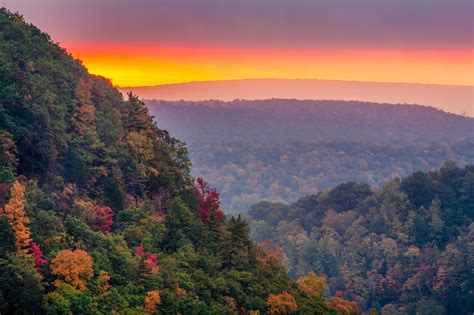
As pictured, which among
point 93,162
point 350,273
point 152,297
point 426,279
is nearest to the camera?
point 152,297

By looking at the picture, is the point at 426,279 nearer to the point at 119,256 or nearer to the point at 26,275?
the point at 119,256

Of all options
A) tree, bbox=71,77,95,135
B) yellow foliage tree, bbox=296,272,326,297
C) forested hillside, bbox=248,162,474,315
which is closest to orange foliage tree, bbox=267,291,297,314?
yellow foliage tree, bbox=296,272,326,297

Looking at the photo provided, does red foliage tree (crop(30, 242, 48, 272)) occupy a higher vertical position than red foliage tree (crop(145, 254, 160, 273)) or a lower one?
higher

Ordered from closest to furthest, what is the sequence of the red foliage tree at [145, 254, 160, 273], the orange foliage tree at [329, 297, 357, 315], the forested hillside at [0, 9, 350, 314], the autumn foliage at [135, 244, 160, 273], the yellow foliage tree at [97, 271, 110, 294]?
the forested hillside at [0, 9, 350, 314]
the yellow foliage tree at [97, 271, 110, 294]
the red foliage tree at [145, 254, 160, 273]
the autumn foliage at [135, 244, 160, 273]
the orange foliage tree at [329, 297, 357, 315]

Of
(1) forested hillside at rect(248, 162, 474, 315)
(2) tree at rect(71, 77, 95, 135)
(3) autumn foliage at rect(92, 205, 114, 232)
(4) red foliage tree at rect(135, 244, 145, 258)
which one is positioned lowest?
(1) forested hillside at rect(248, 162, 474, 315)

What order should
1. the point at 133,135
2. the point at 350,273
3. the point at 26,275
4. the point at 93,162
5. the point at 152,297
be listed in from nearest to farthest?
the point at 26,275
the point at 152,297
the point at 93,162
the point at 133,135
the point at 350,273

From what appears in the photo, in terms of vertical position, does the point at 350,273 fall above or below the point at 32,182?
below

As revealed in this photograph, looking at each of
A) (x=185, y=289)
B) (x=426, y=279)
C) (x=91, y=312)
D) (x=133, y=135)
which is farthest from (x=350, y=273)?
(x=91, y=312)

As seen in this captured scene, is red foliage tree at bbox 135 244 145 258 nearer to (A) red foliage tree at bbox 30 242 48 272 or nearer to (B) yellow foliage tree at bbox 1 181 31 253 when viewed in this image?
(A) red foliage tree at bbox 30 242 48 272
